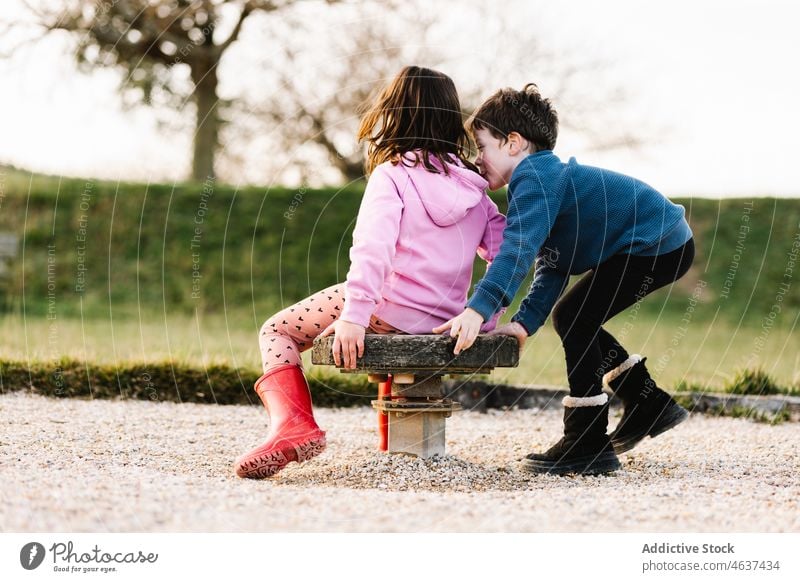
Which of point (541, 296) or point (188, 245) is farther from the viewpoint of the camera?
point (188, 245)

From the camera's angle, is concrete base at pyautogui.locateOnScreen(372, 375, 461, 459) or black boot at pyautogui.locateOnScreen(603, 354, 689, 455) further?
black boot at pyautogui.locateOnScreen(603, 354, 689, 455)

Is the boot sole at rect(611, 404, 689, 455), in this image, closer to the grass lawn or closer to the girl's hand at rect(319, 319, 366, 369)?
the girl's hand at rect(319, 319, 366, 369)

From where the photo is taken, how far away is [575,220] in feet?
11.5

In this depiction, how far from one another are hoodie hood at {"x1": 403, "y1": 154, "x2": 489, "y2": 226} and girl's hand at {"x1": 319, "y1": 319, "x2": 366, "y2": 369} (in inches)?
20.2

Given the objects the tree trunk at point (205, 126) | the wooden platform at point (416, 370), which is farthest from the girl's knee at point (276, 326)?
the tree trunk at point (205, 126)

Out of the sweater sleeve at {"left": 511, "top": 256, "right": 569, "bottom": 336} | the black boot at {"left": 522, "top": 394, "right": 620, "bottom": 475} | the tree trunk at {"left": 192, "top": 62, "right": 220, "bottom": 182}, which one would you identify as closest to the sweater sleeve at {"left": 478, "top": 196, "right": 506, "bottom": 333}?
the sweater sleeve at {"left": 511, "top": 256, "right": 569, "bottom": 336}

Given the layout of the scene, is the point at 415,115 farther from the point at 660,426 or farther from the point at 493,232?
the point at 660,426

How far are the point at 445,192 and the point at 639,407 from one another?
4.34ft

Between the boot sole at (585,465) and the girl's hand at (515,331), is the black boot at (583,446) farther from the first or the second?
the girl's hand at (515,331)

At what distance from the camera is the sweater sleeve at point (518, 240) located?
3.17 m

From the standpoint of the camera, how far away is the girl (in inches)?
126

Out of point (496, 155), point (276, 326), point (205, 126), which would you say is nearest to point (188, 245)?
point (205, 126)

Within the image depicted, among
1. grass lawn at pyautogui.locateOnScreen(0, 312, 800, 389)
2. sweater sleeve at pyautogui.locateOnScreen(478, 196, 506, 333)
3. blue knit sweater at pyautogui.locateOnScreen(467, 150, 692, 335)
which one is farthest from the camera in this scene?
grass lawn at pyautogui.locateOnScreen(0, 312, 800, 389)

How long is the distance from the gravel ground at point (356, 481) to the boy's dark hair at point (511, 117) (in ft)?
4.14
